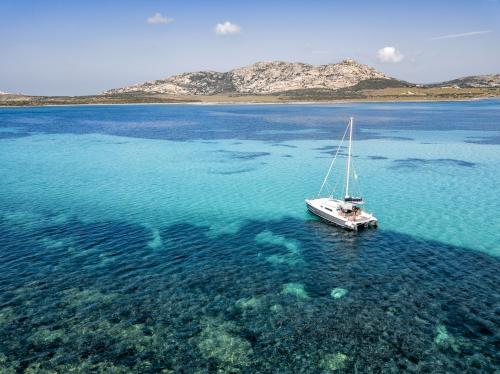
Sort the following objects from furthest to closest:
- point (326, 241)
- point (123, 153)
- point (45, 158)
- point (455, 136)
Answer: point (455, 136) → point (123, 153) → point (45, 158) → point (326, 241)

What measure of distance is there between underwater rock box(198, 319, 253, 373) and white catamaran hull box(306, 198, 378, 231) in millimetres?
21486

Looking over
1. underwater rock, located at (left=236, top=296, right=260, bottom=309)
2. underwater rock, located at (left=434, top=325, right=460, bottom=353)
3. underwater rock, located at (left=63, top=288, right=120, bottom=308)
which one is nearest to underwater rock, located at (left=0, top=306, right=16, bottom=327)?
underwater rock, located at (left=63, top=288, right=120, bottom=308)

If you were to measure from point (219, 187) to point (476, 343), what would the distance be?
43070 millimetres

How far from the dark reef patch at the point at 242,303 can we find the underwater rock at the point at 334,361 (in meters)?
0.10

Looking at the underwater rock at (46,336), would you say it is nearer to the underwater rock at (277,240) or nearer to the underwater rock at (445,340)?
the underwater rock at (277,240)

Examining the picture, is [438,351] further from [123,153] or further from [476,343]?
[123,153]

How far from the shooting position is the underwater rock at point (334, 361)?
76.3ft

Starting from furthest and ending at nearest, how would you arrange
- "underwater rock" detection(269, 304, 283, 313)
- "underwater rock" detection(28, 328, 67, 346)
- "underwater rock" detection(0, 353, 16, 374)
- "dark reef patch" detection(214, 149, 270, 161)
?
"dark reef patch" detection(214, 149, 270, 161) → "underwater rock" detection(269, 304, 283, 313) → "underwater rock" detection(28, 328, 67, 346) → "underwater rock" detection(0, 353, 16, 374)

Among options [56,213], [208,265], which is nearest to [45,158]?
[56,213]

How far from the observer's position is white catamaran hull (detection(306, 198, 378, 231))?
144 ft

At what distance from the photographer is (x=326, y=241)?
41.5m

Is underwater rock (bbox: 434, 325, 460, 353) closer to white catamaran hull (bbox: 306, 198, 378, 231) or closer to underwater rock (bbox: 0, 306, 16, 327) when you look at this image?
white catamaran hull (bbox: 306, 198, 378, 231)

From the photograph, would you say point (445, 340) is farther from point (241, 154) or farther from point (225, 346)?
point (241, 154)

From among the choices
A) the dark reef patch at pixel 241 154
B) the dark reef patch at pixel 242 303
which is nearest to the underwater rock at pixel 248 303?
the dark reef patch at pixel 242 303
